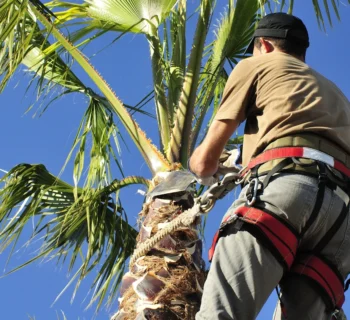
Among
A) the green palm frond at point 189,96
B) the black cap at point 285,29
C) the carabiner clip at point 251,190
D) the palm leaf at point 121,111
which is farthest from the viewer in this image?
the green palm frond at point 189,96

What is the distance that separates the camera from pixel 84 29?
21.6ft

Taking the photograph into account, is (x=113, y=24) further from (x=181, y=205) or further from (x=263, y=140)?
(x=263, y=140)

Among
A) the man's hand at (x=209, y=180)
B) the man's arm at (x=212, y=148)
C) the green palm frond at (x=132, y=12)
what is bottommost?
the man's hand at (x=209, y=180)

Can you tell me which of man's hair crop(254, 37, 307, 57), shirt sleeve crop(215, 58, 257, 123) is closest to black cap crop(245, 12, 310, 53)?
man's hair crop(254, 37, 307, 57)

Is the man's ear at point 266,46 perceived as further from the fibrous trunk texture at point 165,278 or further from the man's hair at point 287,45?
the fibrous trunk texture at point 165,278

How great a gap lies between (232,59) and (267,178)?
4.25 m

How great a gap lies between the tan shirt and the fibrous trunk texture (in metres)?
1.28

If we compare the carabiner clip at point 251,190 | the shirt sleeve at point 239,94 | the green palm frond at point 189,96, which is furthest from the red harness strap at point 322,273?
the green palm frond at point 189,96

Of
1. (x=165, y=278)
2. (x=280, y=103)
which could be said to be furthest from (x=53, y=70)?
(x=280, y=103)

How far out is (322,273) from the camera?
263cm

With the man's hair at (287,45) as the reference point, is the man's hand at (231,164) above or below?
below

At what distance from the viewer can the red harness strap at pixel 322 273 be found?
2625 millimetres

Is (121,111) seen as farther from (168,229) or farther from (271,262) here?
(271,262)

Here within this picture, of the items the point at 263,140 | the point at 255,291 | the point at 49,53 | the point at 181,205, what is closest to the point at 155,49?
the point at 49,53
